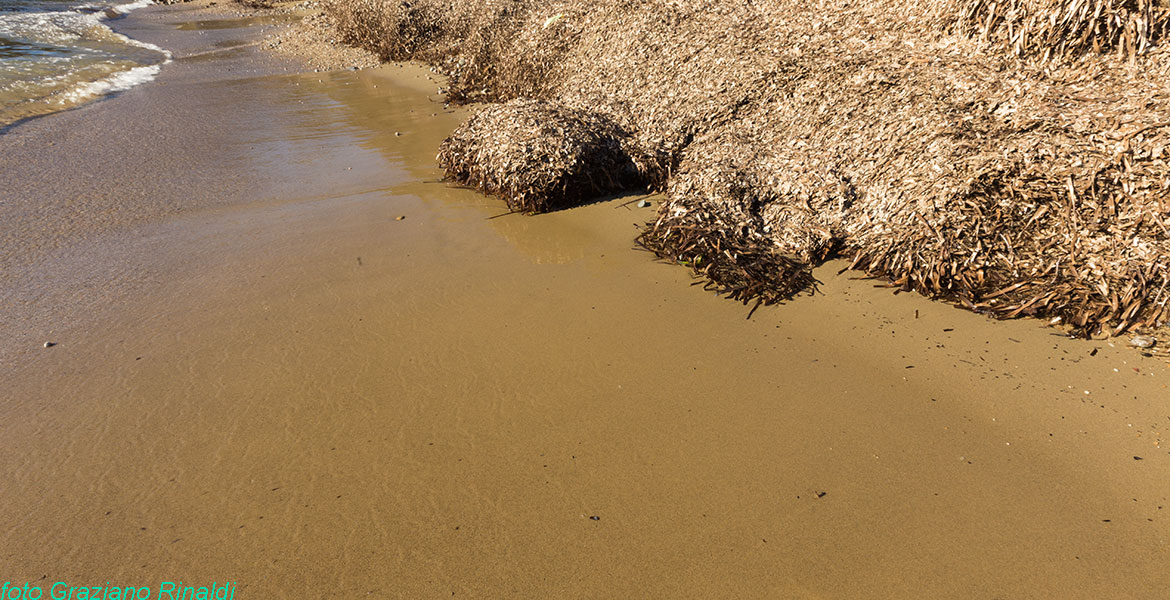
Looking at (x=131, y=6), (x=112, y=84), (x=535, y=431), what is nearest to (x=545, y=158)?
(x=535, y=431)

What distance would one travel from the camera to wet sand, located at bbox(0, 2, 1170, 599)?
257cm

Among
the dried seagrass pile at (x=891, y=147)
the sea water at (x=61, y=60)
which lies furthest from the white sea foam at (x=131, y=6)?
the dried seagrass pile at (x=891, y=147)

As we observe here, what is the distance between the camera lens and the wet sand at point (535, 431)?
2568mm

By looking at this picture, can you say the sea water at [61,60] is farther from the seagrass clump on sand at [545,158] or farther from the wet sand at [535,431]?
the seagrass clump on sand at [545,158]

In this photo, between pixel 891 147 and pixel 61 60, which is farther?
pixel 61 60

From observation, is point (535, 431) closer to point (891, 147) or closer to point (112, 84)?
point (891, 147)

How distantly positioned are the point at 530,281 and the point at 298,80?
10424mm

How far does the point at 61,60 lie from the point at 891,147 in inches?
697

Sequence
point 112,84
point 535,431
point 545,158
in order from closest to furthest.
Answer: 1. point 535,431
2. point 545,158
3. point 112,84

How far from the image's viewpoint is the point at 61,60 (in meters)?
14.4

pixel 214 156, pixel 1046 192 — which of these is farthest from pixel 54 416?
pixel 1046 192

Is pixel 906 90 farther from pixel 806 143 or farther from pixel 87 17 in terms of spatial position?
pixel 87 17

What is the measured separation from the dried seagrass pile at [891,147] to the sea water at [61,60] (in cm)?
863

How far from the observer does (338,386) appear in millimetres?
3594
